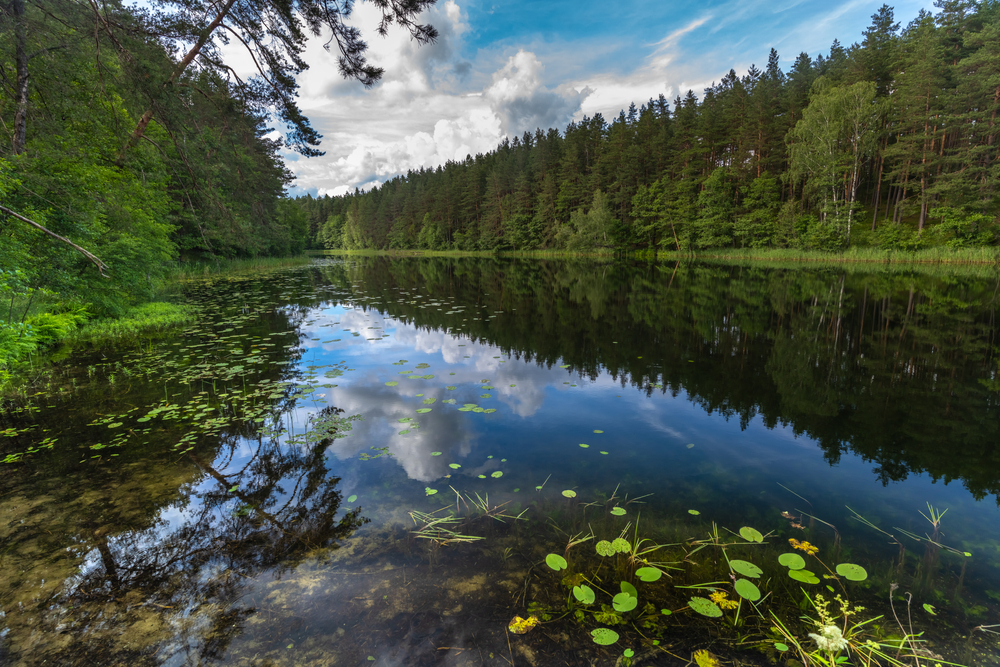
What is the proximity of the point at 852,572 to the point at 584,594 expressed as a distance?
6.42 feet

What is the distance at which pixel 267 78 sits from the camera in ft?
20.5

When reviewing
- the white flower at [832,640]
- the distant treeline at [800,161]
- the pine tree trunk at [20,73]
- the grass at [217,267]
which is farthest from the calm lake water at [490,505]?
the distant treeline at [800,161]

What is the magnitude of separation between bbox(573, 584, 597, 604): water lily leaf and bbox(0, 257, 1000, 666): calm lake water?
0.02 meters

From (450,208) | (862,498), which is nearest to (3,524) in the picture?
(862,498)

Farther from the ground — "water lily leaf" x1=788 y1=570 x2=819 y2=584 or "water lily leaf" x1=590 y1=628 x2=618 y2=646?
"water lily leaf" x1=590 y1=628 x2=618 y2=646

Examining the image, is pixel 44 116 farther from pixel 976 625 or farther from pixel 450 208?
pixel 450 208

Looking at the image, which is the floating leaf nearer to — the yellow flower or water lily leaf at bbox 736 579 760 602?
water lily leaf at bbox 736 579 760 602

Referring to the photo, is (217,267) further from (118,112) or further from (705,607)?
(705,607)

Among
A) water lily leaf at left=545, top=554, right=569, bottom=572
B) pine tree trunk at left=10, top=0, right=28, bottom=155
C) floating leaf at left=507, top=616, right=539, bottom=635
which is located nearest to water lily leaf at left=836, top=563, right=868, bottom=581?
water lily leaf at left=545, top=554, right=569, bottom=572

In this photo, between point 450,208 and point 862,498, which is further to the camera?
point 450,208

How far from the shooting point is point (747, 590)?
2.62 m

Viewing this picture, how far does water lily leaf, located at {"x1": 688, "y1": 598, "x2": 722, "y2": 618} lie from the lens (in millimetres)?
2473

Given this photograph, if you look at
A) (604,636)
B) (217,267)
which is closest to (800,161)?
(604,636)

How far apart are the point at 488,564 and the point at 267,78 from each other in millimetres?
7458
